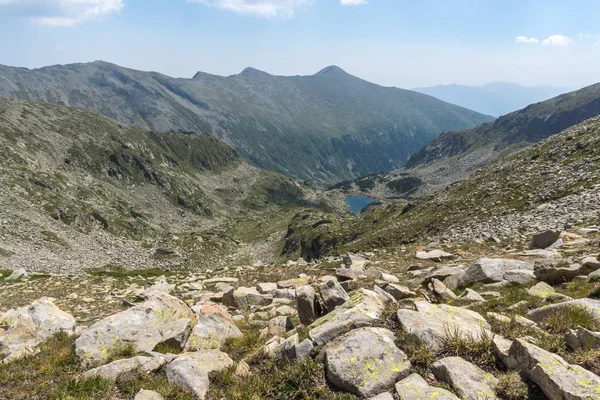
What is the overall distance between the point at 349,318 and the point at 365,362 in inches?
68.2

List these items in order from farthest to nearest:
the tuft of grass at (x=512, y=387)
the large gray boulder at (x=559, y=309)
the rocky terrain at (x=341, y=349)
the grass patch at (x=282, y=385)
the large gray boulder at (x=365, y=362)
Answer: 1. the large gray boulder at (x=559, y=309)
2. the grass patch at (x=282, y=385)
3. the large gray boulder at (x=365, y=362)
4. the rocky terrain at (x=341, y=349)
5. the tuft of grass at (x=512, y=387)

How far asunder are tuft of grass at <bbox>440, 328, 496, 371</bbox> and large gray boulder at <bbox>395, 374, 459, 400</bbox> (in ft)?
4.54

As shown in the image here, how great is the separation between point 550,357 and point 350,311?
4.88 m

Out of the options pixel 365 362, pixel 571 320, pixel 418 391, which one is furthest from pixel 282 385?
pixel 571 320

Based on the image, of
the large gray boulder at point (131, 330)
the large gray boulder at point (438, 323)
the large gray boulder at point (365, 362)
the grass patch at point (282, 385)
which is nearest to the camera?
the large gray boulder at point (365, 362)

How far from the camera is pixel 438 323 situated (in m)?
9.80

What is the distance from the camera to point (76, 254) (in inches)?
3179

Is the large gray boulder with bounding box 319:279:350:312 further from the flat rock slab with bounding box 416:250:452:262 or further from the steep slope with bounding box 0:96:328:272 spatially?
the steep slope with bounding box 0:96:328:272

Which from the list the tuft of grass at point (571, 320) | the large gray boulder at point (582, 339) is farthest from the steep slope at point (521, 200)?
the large gray boulder at point (582, 339)

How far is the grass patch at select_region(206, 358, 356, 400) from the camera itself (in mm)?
8180

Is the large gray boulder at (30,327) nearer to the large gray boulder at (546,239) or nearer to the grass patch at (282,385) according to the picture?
the grass patch at (282,385)

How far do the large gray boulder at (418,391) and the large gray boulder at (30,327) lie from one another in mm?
11819

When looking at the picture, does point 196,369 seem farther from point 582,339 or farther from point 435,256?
point 435,256

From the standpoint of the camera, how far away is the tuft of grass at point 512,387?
285 inches
